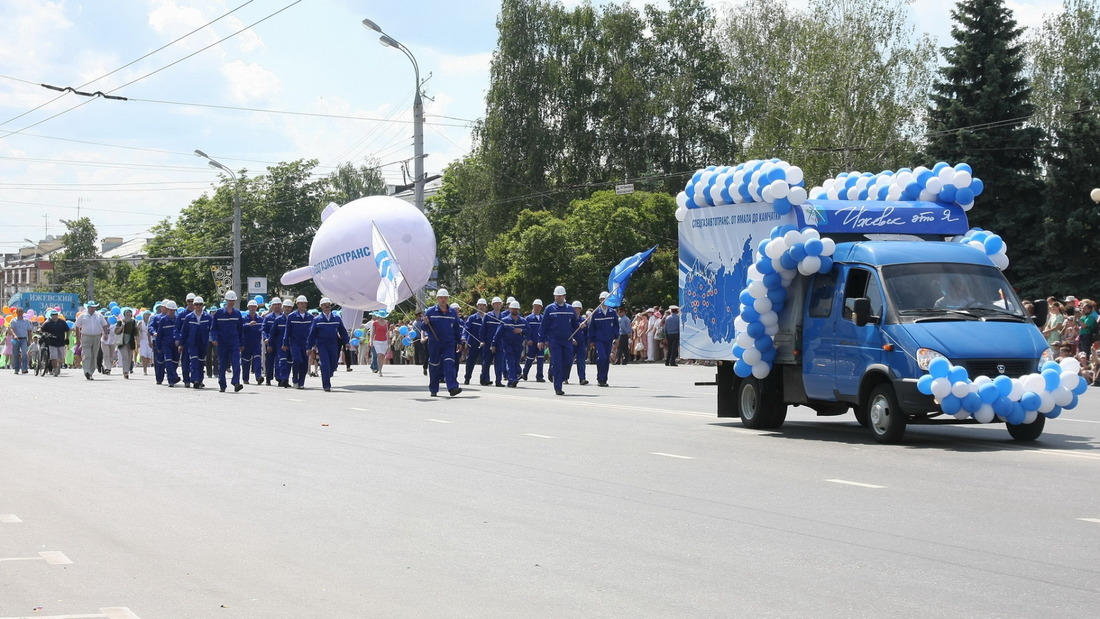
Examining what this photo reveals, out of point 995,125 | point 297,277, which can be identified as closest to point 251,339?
point 297,277

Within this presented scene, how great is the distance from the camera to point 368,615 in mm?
6297

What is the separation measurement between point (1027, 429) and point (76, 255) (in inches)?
4681

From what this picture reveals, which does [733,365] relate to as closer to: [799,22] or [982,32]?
[982,32]

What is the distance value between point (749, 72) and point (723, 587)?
56.0 meters

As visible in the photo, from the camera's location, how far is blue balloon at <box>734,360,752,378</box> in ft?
50.5

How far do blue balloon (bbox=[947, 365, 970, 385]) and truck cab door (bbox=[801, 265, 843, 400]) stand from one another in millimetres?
1832

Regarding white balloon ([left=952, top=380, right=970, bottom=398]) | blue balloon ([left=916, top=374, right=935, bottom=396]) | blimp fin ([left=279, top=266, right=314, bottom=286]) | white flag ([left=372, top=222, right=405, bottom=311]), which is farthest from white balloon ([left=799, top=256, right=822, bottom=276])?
blimp fin ([left=279, top=266, right=314, bottom=286])

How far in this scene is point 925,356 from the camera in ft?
43.0

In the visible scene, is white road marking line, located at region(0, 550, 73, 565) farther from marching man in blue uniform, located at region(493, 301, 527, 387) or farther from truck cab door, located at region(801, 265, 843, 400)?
marching man in blue uniform, located at region(493, 301, 527, 387)

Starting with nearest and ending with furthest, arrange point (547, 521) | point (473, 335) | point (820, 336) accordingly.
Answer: point (547, 521) < point (820, 336) < point (473, 335)

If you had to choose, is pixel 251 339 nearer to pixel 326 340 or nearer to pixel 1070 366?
pixel 326 340

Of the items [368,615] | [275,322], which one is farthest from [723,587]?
[275,322]

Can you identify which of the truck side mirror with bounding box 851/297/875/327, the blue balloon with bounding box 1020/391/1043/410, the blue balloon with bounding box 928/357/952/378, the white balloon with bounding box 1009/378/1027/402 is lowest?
the blue balloon with bounding box 1020/391/1043/410

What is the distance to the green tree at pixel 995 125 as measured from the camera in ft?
134
